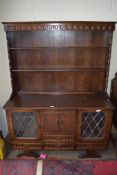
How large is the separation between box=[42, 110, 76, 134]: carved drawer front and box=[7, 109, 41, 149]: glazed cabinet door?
0.33 feet

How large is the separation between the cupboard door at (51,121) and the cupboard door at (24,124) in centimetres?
→ 9

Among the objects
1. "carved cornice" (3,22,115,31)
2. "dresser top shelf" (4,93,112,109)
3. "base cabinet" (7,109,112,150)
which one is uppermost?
"carved cornice" (3,22,115,31)

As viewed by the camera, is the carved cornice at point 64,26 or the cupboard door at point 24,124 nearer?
the carved cornice at point 64,26

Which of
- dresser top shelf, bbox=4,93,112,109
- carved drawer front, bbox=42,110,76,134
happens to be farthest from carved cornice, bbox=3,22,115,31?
carved drawer front, bbox=42,110,76,134

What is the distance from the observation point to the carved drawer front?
6.04 feet

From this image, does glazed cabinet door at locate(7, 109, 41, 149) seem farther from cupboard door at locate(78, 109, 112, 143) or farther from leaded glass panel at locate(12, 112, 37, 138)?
cupboard door at locate(78, 109, 112, 143)

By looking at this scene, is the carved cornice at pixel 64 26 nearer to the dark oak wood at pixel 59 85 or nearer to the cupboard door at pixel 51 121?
the dark oak wood at pixel 59 85

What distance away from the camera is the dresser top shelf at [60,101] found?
6.04 feet

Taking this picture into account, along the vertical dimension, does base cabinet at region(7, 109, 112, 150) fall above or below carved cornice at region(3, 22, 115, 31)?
below

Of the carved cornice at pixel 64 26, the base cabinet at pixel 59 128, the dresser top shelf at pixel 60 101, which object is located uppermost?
the carved cornice at pixel 64 26

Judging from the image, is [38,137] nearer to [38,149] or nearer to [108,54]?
[38,149]

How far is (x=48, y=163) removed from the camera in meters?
1.05

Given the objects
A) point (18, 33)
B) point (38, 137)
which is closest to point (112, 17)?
point (18, 33)

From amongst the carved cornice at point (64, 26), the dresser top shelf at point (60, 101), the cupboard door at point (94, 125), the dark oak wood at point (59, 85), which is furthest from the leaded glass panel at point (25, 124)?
the carved cornice at point (64, 26)
